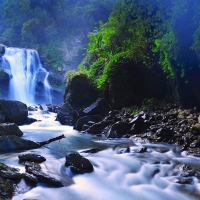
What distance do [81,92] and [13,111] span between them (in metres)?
4.70

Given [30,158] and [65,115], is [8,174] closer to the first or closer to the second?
[30,158]

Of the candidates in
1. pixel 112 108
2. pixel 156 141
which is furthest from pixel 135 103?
pixel 156 141

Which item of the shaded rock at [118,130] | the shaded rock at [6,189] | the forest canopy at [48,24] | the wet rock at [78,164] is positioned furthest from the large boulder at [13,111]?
the forest canopy at [48,24]

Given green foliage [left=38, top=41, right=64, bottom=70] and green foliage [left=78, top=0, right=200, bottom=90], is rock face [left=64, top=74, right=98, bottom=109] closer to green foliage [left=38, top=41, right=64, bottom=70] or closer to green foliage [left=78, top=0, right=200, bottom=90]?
green foliage [left=78, top=0, right=200, bottom=90]

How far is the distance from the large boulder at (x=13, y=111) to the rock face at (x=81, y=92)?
364cm

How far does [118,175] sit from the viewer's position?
18.6 ft

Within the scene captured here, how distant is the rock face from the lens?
52.0 feet

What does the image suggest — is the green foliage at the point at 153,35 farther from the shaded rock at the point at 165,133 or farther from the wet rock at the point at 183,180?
the wet rock at the point at 183,180

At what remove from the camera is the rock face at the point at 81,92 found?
15859 millimetres

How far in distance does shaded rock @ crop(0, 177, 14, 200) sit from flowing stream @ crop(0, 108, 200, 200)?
134 mm

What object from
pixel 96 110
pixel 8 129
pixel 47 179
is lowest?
pixel 47 179

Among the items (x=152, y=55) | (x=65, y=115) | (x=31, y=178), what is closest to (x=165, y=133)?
(x=152, y=55)

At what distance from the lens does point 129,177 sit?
5.60m

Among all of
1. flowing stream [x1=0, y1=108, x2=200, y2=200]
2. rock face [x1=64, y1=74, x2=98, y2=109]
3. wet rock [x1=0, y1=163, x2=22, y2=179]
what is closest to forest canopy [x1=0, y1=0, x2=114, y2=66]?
rock face [x1=64, y1=74, x2=98, y2=109]
